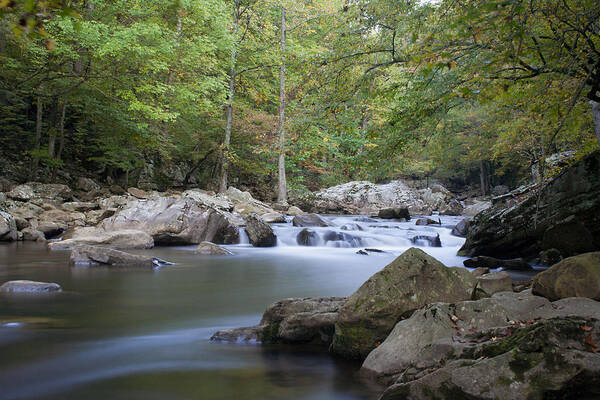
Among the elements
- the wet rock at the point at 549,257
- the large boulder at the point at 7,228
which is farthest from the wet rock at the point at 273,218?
the wet rock at the point at 549,257

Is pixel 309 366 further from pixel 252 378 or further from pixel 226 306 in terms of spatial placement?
pixel 226 306

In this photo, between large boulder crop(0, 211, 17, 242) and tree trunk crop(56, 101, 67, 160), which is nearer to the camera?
large boulder crop(0, 211, 17, 242)

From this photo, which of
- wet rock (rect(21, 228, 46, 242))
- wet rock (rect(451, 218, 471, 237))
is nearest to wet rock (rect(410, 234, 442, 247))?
wet rock (rect(451, 218, 471, 237))

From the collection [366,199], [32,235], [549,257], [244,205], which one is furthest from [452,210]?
[32,235]

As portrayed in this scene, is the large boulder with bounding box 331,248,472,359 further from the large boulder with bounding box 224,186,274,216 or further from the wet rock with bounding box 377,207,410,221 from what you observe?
the wet rock with bounding box 377,207,410,221

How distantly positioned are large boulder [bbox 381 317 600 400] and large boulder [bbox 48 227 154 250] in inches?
405

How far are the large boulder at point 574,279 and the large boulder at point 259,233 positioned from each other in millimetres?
9754

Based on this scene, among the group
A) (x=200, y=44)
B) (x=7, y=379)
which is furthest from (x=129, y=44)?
(x=7, y=379)

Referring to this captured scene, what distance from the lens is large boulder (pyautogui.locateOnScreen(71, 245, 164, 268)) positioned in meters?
8.91

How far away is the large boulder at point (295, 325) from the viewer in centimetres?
432

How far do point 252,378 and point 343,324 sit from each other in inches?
39.1

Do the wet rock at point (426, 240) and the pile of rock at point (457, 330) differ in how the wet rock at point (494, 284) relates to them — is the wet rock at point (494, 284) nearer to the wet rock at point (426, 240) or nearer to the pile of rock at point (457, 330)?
the pile of rock at point (457, 330)

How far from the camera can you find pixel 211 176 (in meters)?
25.8

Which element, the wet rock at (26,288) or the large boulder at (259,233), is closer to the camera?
the wet rock at (26,288)
